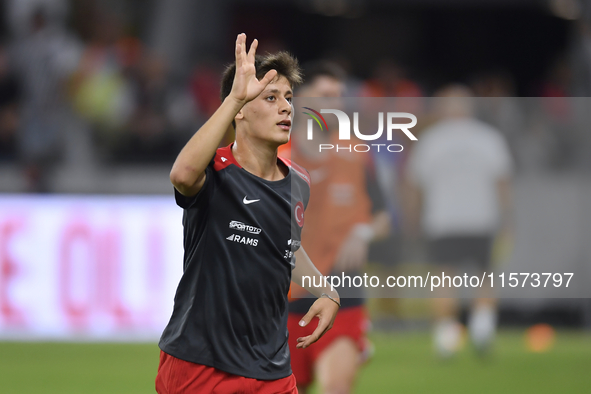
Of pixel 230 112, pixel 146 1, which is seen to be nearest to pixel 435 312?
pixel 230 112

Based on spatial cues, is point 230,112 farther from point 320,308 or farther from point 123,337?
point 123,337

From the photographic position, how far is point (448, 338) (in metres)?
8.76

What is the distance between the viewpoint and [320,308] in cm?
351

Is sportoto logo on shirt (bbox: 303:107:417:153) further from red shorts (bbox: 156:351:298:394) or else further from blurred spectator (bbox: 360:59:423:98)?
blurred spectator (bbox: 360:59:423:98)

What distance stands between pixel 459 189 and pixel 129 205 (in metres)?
4.28

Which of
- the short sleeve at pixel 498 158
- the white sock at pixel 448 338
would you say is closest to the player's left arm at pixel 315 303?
the short sleeve at pixel 498 158

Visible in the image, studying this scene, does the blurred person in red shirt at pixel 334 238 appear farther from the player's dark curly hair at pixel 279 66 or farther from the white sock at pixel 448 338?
the white sock at pixel 448 338

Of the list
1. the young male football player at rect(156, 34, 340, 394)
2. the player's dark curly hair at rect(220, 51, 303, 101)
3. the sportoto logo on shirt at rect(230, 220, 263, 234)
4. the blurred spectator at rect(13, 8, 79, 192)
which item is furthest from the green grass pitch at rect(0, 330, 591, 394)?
the player's dark curly hair at rect(220, 51, 303, 101)

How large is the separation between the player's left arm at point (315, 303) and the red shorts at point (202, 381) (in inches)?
10.1

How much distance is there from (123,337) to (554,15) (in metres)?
13.2

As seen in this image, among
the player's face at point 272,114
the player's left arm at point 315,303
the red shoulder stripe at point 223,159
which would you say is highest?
the player's face at point 272,114

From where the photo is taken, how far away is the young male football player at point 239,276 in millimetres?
3406

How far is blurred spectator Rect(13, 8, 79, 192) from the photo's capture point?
11.1 m

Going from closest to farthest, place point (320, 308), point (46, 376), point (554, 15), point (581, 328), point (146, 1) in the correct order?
point (320, 308) < point (46, 376) < point (581, 328) < point (146, 1) < point (554, 15)
